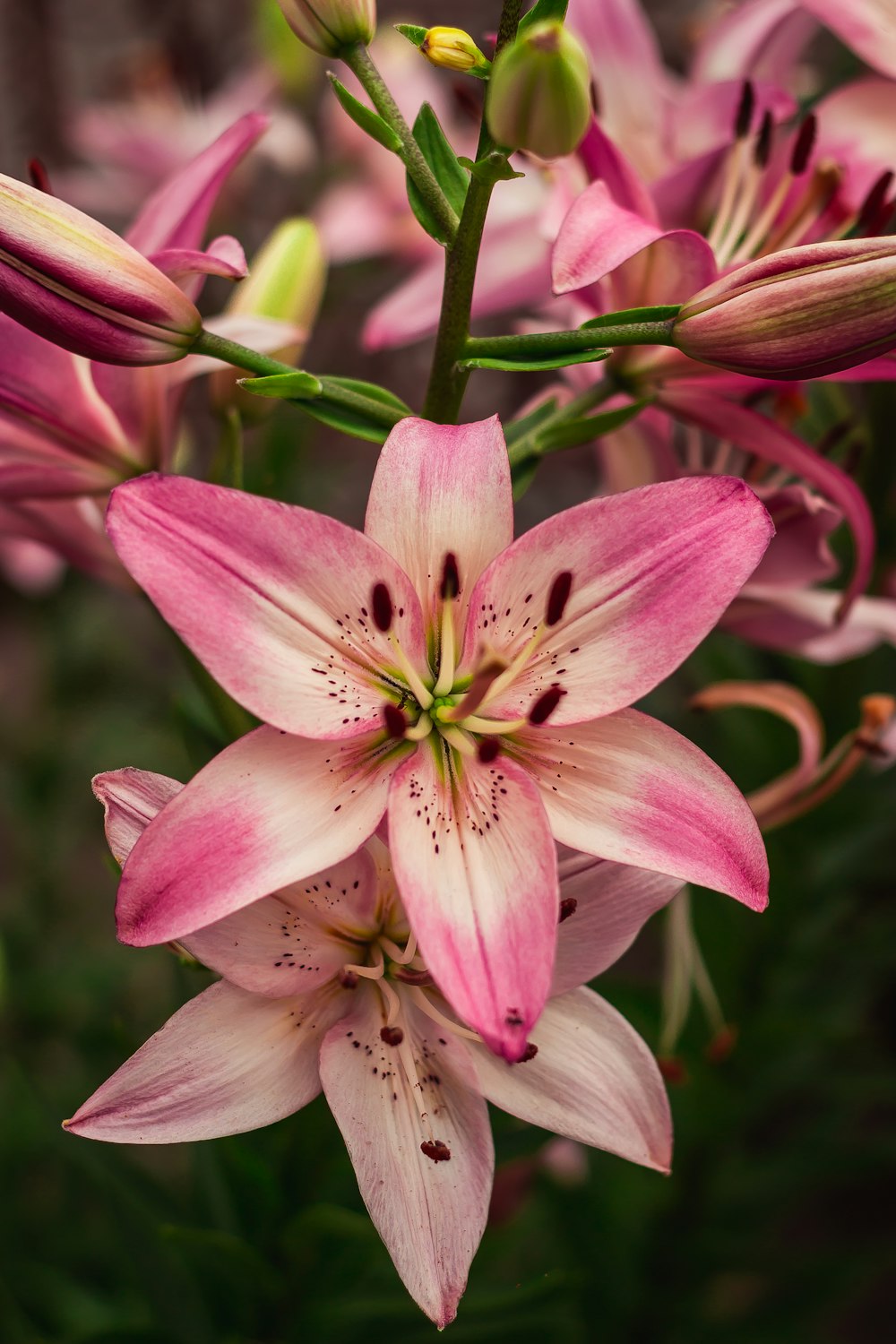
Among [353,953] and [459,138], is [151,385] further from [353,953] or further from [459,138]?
[459,138]

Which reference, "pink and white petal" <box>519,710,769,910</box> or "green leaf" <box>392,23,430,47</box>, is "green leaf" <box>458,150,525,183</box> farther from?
"pink and white petal" <box>519,710,769,910</box>

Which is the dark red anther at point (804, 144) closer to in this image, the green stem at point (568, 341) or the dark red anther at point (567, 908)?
the green stem at point (568, 341)

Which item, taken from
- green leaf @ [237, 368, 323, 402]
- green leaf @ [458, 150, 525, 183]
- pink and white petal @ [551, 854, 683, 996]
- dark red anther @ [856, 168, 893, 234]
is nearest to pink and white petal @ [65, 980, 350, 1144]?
pink and white petal @ [551, 854, 683, 996]

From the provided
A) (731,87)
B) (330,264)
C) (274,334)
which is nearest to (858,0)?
(731,87)

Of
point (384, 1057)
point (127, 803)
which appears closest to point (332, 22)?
point (127, 803)

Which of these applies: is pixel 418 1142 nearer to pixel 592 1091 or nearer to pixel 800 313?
pixel 592 1091

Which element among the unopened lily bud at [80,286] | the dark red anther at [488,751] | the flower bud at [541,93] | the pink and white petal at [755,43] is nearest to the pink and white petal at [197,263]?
the unopened lily bud at [80,286]
